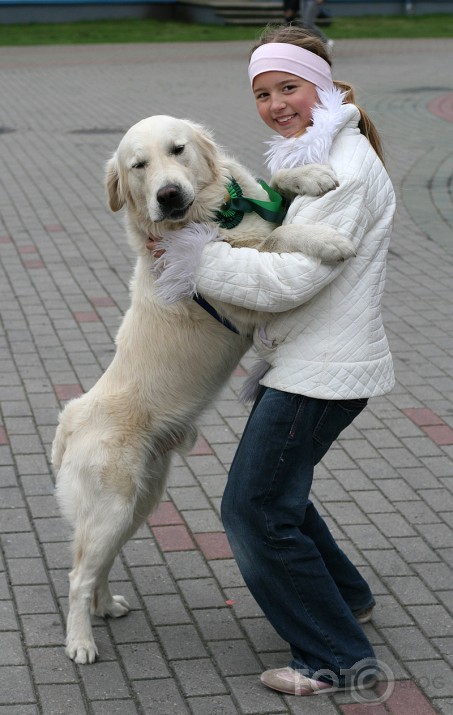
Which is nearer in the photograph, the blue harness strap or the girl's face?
the girl's face

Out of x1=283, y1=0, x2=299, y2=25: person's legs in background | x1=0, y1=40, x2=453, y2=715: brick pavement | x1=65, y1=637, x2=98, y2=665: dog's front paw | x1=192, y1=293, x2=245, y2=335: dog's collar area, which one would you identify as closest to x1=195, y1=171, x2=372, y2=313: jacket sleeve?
x1=192, y1=293, x2=245, y2=335: dog's collar area

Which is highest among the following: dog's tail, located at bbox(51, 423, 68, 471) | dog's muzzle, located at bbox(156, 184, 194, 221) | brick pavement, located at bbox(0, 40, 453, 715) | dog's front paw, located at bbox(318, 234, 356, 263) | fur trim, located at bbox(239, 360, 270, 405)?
dog's front paw, located at bbox(318, 234, 356, 263)

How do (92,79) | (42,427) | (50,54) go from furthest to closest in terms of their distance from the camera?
(50,54) < (92,79) < (42,427)

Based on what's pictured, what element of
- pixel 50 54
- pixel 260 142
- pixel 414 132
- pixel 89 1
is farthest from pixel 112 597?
pixel 89 1

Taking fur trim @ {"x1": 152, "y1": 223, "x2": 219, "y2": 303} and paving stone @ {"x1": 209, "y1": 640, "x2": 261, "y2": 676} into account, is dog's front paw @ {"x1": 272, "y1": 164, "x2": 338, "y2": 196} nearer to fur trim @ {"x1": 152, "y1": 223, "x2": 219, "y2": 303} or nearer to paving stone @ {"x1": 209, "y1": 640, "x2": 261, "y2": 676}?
fur trim @ {"x1": 152, "y1": 223, "x2": 219, "y2": 303}

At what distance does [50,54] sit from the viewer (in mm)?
23516

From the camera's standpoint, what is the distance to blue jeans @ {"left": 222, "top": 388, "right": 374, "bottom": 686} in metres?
3.44

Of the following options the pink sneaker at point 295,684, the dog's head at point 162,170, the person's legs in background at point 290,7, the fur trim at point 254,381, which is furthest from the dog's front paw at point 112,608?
the person's legs in background at point 290,7

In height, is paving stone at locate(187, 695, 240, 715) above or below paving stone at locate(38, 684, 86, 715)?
above

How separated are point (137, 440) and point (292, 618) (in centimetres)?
84

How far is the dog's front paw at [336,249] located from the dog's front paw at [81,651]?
1688 mm

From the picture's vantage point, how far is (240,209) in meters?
3.76

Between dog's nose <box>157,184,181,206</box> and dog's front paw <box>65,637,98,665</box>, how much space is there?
163 cm

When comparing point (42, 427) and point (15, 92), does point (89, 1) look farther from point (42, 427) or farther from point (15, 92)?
point (42, 427)
